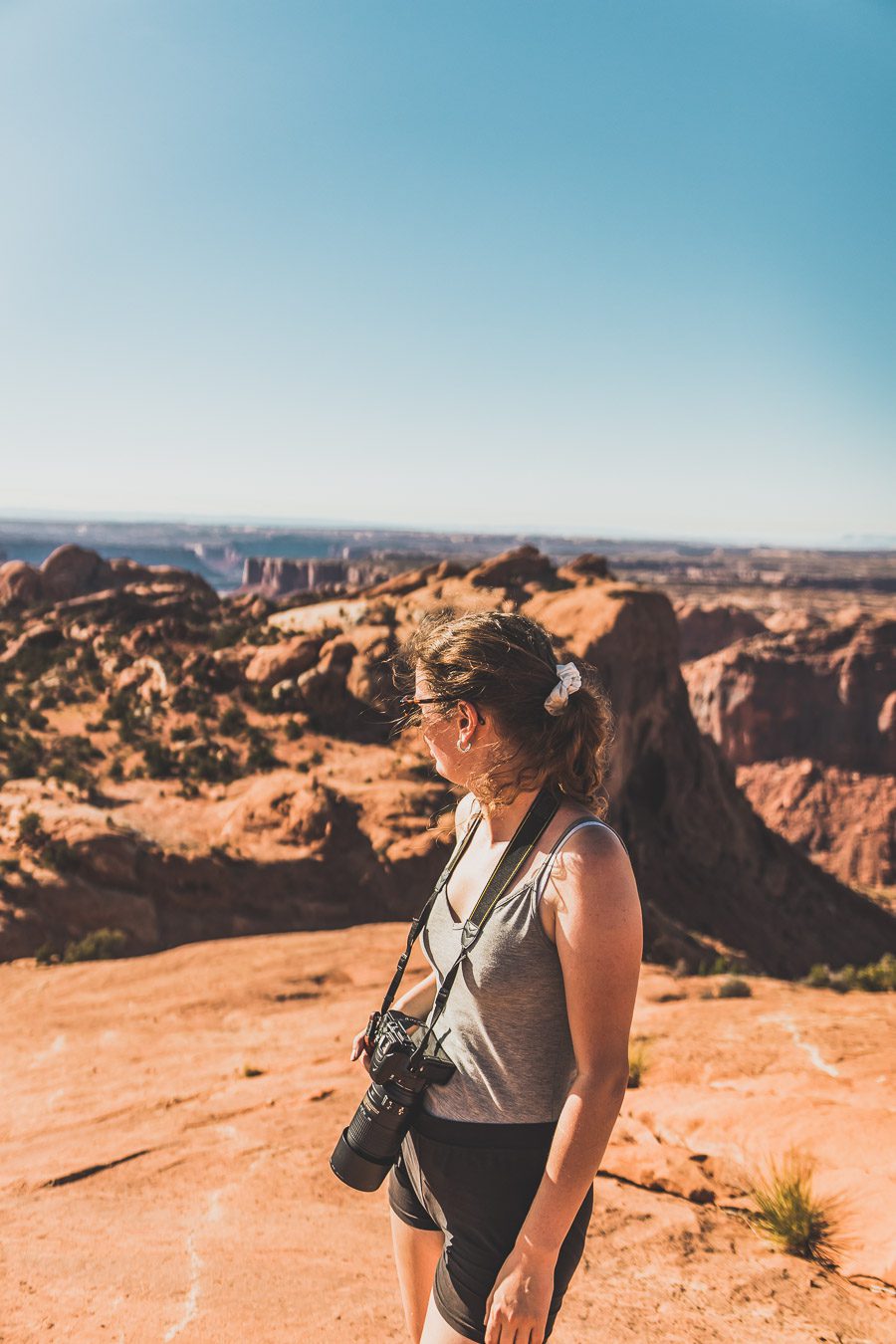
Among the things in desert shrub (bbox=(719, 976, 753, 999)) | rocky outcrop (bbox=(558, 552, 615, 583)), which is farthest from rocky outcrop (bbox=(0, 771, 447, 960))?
rocky outcrop (bbox=(558, 552, 615, 583))

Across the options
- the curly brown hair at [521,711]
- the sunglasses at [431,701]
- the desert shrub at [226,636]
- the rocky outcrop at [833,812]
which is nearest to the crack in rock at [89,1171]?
the sunglasses at [431,701]

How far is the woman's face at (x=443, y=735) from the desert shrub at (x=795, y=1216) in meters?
3.01

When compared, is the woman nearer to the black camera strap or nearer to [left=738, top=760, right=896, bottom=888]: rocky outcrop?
the black camera strap

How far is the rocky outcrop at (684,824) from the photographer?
22.0 m

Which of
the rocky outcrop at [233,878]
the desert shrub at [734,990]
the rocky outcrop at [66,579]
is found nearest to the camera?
the desert shrub at [734,990]

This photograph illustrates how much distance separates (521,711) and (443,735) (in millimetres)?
225

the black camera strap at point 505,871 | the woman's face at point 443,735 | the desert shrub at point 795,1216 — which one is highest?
the woman's face at point 443,735

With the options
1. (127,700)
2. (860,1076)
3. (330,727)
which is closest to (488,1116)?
(860,1076)

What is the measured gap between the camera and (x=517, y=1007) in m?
1.80

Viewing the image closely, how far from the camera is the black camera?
194cm

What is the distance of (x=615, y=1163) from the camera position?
462 centimetres

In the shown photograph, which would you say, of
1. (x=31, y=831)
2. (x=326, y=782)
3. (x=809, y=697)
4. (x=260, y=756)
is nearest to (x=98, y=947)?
(x=31, y=831)

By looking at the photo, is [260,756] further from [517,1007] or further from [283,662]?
[517,1007]

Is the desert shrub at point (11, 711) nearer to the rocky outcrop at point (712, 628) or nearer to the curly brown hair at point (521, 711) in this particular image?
the curly brown hair at point (521, 711)
